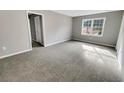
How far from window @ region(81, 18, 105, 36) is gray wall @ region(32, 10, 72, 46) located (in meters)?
1.22

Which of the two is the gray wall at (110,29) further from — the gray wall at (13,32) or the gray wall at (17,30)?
the gray wall at (13,32)

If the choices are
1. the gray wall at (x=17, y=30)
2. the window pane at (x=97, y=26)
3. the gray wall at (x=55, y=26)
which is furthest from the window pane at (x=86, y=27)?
the gray wall at (x=17, y=30)

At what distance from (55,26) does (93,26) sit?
8.80 feet

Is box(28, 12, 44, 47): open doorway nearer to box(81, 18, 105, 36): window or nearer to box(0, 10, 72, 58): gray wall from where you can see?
box(0, 10, 72, 58): gray wall

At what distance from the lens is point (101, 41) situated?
4871mm

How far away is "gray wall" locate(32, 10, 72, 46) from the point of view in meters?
4.24

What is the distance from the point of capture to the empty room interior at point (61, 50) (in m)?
1.91

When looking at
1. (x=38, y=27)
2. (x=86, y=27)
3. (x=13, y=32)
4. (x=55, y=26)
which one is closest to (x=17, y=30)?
(x=13, y=32)

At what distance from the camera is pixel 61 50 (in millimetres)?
3799

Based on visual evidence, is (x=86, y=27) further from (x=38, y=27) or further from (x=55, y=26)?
(x=38, y=27)
